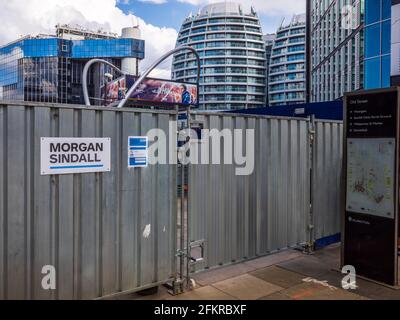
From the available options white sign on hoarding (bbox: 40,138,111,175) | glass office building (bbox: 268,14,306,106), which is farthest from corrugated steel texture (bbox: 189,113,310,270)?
glass office building (bbox: 268,14,306,106)

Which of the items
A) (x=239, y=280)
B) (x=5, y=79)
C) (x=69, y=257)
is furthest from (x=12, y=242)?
(x=5, y=79)

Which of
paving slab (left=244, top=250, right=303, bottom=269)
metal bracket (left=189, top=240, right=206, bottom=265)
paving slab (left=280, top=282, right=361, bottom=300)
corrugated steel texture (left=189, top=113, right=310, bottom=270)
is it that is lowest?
paving slab (left=280, top=282, right=361, bottom=300)

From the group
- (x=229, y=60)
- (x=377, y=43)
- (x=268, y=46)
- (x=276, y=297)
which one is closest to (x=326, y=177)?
(x=276, y=297)

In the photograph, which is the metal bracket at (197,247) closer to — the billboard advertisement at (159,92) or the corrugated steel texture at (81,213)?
the corrugated steel texture at (81,213)

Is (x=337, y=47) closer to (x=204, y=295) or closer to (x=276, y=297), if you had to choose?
(x=276, y=297)

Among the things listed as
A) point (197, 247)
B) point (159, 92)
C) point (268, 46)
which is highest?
point (268, 46)

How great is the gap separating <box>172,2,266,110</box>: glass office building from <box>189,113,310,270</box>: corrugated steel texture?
98429mm

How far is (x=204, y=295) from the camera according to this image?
5141 mm

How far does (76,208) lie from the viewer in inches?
168

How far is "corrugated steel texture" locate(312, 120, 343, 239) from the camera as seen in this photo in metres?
7.09

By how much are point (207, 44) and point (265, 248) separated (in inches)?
4191

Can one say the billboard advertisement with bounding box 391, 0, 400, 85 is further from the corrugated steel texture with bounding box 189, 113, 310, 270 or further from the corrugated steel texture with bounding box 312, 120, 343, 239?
the corrugated steel texture with bounding box 189, 113, 310, 270

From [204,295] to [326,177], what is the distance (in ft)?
11.8
